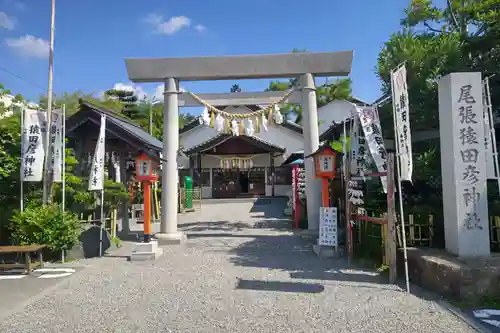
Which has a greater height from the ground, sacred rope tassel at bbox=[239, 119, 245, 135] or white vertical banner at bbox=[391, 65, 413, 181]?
sacred rope tassel at bbox=[239, 119, 245, 135]

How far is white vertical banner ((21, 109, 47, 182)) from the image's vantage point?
29.0 feet

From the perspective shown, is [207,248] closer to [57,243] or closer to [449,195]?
[57,243]

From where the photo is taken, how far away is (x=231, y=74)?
11.5m

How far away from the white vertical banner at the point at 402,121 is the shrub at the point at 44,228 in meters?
7.65

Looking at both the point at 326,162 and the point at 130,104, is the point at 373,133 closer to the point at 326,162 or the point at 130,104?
the point at 326,162

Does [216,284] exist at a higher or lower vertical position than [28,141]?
lower

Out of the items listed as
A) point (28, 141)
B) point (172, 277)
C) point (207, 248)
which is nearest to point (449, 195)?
point (172, 277)

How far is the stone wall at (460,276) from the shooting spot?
562 centimetres

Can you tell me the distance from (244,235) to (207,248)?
2323 millimetres

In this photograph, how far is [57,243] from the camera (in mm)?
8766

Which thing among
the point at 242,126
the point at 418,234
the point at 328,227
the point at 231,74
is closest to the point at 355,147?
the point at 328,227

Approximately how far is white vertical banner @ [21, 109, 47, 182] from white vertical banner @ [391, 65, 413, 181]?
8149mm

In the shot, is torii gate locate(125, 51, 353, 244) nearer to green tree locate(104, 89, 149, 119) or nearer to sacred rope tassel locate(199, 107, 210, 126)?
sacred rope tassel locate(199, 107, 210, 126)

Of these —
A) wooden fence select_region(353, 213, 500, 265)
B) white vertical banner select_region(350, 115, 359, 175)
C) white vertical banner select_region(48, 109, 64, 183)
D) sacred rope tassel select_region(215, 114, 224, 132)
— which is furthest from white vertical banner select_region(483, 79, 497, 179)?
white vertical banner select_region(48, 109, 64, 183)
